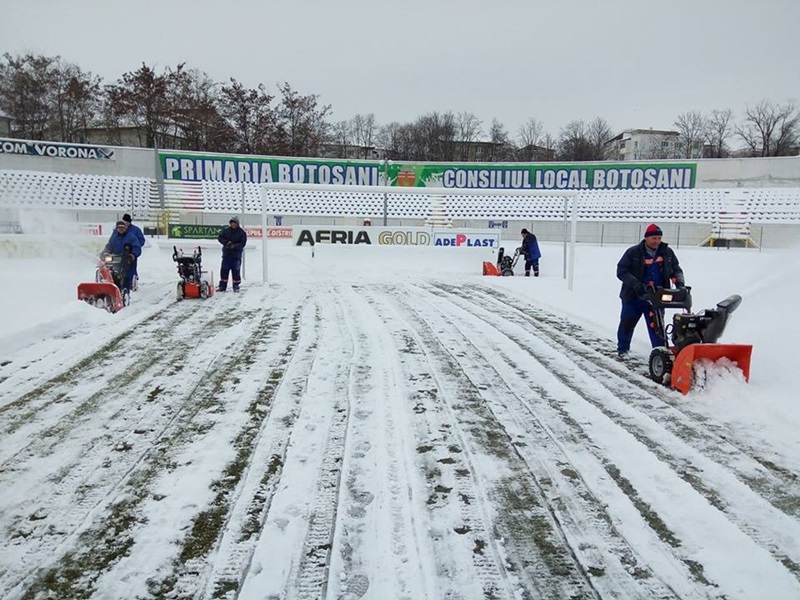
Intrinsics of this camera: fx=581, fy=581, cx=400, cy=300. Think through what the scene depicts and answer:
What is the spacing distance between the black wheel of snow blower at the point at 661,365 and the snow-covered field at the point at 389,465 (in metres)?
0.17

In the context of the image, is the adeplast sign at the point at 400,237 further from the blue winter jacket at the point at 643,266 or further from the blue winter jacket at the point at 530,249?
the blue winter jacket at the point at 643,266

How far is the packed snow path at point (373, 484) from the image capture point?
2.80 metres

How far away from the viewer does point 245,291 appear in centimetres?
1272

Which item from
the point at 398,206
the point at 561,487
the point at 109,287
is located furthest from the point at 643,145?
the point at 561,487

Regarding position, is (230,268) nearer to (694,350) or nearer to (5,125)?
(694,350)

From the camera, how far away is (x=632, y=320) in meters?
7.12

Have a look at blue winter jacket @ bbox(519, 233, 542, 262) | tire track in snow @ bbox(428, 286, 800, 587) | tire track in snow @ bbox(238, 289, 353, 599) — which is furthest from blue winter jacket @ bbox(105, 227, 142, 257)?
blue winter jacket @ bbox(519, 233, 542, 262)

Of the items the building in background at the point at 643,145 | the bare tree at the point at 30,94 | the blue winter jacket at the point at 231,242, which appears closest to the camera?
the blue winter jacket at the point at 231,242

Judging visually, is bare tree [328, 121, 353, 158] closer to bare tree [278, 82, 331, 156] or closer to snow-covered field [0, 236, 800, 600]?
bare tree [278, 82, 331, 156]

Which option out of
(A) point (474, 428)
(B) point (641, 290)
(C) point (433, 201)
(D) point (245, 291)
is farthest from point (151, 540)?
(C) point (433, 201)

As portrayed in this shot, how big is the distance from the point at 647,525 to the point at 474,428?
5.22 feet

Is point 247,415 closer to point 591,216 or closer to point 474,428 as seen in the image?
point 474,428

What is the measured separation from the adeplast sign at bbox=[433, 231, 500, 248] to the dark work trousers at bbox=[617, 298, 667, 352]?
1365 centimetres

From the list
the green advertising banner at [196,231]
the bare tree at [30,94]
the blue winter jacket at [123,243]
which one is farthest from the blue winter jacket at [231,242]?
the bare tree at [30,94]
